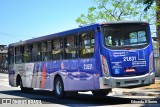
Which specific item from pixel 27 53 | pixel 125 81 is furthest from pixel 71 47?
pixel 27 53

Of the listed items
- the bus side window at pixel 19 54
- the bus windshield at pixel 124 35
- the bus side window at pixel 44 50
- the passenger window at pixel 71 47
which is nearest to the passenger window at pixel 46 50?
the bus side window at pixel 44 50

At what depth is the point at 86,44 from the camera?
15766 millimetres

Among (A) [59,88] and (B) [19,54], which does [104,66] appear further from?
(B) [19,54]

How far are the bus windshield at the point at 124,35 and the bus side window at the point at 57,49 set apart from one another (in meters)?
3.37

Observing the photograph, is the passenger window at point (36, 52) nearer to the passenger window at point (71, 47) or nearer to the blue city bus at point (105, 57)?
the blue city bus at point (105, 57)

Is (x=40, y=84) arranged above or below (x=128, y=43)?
below

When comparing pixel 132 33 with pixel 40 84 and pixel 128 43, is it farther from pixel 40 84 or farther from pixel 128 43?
pixel 40 84

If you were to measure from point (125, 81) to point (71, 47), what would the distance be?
3.29 m

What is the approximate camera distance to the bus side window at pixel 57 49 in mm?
17969

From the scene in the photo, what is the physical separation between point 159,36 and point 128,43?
13.2 meters

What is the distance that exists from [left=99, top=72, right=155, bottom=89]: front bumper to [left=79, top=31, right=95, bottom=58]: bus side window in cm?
132

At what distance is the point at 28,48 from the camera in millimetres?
22062

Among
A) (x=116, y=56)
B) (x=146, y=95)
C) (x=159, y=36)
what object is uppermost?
(x=159, y=36)

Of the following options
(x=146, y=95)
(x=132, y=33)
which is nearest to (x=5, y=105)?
(x=132, y=33)
